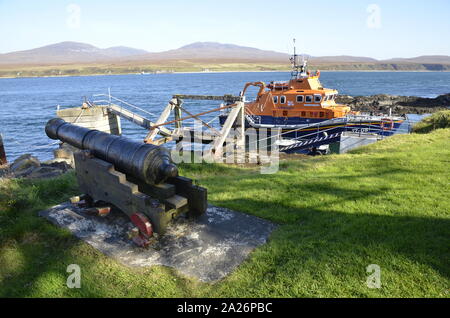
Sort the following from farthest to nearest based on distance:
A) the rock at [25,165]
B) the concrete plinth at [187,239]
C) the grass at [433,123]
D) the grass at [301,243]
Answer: the grass at [433,123] → the rock at [25,165] → the concrete plinth at [187,239] → the grass at [301,243]

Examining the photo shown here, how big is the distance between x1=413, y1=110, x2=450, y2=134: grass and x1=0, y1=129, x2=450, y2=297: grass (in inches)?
301

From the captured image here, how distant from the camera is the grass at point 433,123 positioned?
13.8m

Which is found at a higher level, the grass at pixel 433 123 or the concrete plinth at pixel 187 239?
the grass at pixel 433 123

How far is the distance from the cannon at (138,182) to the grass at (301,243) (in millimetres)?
842

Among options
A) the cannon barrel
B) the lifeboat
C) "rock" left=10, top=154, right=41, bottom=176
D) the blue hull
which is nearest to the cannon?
the cannon barrel

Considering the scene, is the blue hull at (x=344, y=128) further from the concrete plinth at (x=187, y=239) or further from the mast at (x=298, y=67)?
the concrete plinth at (x=187, y=239)

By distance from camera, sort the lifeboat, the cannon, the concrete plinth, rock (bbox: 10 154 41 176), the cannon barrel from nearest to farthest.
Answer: the concrete plinth
the cannon
the cannon barrel
rock (bbox: 10 154 41 176)
the lifeboat

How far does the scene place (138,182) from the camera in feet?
18.2

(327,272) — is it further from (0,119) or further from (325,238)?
(0,119)

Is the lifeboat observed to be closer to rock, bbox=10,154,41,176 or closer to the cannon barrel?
rock, bbox=10,154,41,176

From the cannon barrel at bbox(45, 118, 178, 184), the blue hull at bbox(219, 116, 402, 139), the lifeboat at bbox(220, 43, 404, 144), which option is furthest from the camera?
the lifeboat at bbox(220, 43, 404, 144)

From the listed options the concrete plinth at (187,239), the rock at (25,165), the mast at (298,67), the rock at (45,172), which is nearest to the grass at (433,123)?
the mast at (298,67)

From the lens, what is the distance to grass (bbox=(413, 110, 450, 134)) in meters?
13.8
